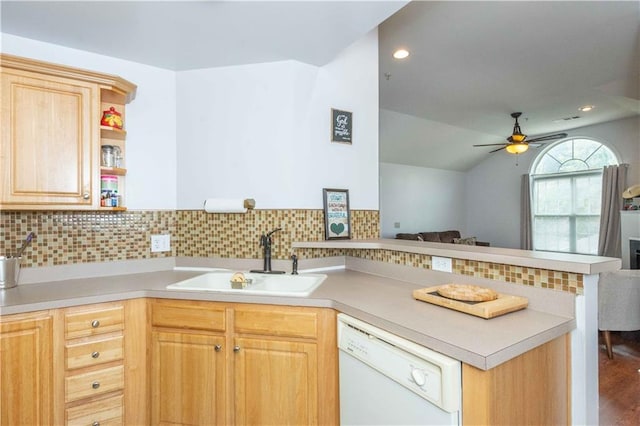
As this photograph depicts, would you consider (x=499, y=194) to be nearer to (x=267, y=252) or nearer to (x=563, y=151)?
(x=563, y=151)

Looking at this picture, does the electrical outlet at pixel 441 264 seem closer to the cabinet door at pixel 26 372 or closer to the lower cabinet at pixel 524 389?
the lower cabinet at pixel 524 389

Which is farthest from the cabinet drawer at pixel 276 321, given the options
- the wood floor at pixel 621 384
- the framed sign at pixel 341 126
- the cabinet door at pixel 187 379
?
the wood floor at pixel 621 384

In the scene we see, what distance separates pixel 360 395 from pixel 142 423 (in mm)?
1187

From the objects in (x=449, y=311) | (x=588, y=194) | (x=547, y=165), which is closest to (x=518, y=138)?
(x=588, y=194)

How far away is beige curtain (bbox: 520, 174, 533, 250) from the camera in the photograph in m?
6.75

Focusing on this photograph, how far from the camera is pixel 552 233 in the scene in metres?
6.57

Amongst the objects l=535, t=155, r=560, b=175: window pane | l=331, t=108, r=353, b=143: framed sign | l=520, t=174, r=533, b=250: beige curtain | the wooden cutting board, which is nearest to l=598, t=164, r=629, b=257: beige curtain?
l=535, t=155, r=560, b=175: window pane

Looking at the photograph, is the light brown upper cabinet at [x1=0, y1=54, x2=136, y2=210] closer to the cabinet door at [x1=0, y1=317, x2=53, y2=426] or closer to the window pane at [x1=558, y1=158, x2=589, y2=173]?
the cabinet door at [x1=0, y1=317, x2=53, y2=426]

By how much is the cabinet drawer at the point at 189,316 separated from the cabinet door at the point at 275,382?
140 millimetres

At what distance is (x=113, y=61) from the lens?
2070 mm

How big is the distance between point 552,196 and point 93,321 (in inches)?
300

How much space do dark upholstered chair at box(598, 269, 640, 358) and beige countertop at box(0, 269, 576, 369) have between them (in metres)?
2.28

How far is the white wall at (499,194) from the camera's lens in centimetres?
686

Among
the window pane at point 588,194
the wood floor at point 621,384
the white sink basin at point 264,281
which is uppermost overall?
the window pane at point 588,194
